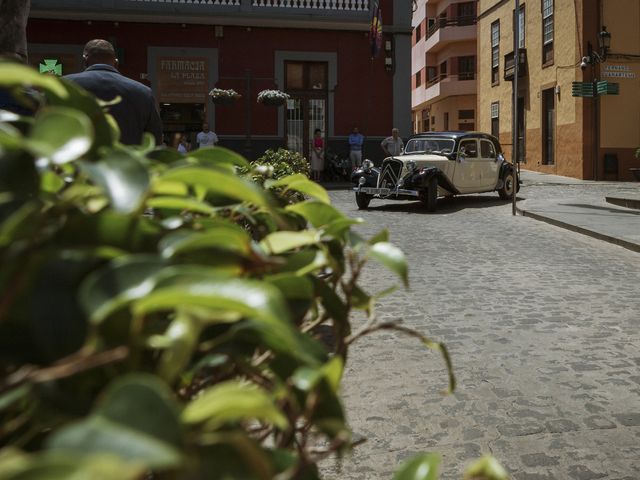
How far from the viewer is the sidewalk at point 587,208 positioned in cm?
1018

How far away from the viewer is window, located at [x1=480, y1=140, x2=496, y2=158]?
612 inches

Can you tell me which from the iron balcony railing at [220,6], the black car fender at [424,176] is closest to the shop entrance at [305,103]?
the iron balcony railing at [220,6]

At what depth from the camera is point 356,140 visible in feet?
70.6

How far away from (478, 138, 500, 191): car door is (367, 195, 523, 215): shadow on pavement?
0.41 m

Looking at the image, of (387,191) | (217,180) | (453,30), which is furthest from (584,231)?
(453,30)

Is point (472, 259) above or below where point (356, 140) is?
below

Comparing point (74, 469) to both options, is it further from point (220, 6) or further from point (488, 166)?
point (220, 6)

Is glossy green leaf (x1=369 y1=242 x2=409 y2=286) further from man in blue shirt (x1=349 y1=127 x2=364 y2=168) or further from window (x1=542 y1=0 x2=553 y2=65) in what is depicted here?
window (x1=542 y1=0 x2=553 y2=65)

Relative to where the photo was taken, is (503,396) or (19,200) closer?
(19,200)

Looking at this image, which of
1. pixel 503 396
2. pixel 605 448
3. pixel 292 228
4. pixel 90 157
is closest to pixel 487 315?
pixel 503 396

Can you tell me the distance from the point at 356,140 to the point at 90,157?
68.8 ft

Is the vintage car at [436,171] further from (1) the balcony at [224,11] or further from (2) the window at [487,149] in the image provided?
(1) the balcony at [224,11]

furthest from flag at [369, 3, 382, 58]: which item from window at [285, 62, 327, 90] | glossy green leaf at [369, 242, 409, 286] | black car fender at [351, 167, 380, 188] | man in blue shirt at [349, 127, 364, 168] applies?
glossy green leaf at [369, 242, 409, 286]

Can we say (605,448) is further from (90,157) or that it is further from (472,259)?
(472,259)
